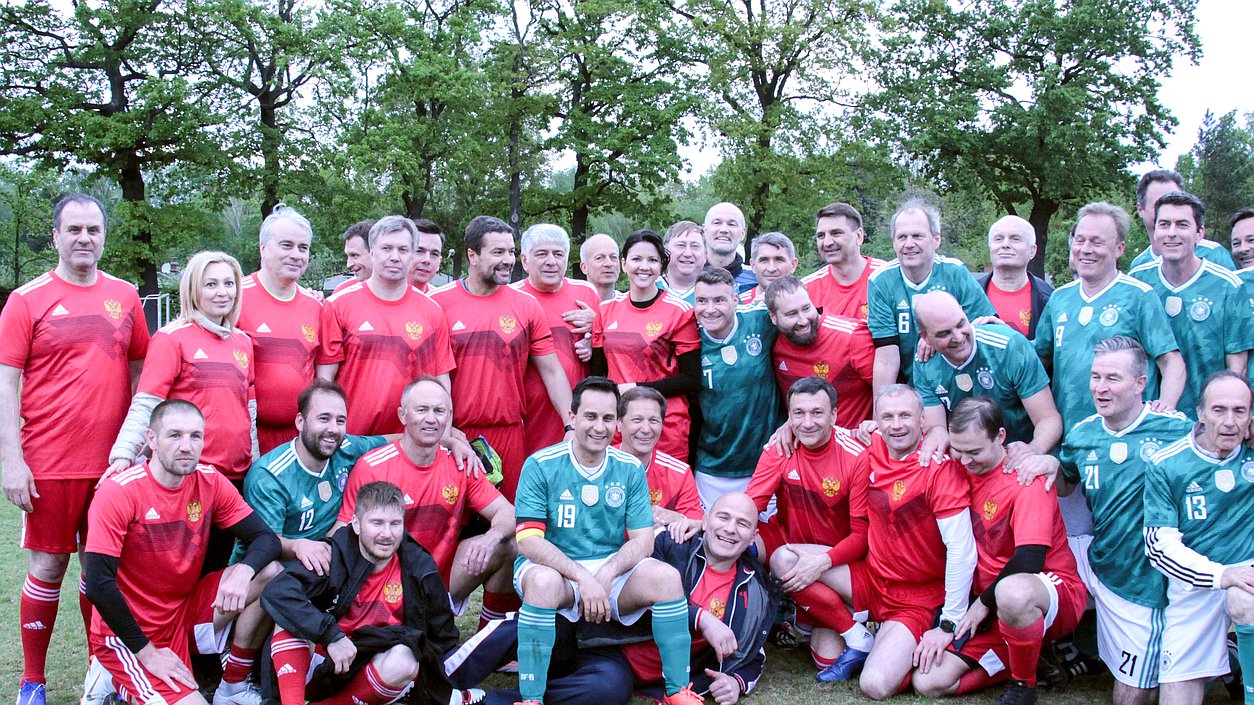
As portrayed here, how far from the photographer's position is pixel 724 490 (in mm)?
5676

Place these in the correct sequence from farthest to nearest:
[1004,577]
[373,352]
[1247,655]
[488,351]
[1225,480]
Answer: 1. [488,351]
2. [373,352]
3. [1004,577]
4. [1225,480]
5. [1247,655]

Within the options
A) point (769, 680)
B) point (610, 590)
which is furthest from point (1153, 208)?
point (610, 590)

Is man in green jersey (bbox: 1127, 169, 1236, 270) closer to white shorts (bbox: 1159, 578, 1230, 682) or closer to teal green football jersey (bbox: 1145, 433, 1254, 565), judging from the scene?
teal green football jersey (bbox: 1145, 433, 1254, 565)

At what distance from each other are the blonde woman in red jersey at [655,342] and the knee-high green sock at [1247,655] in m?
2.83

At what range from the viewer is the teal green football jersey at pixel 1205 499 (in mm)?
4094

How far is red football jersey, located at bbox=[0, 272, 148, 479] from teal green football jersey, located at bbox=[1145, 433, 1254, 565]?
4939mm

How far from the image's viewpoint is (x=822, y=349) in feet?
17.9

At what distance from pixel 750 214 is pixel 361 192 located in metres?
10.4

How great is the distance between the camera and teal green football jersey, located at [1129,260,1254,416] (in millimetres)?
4887

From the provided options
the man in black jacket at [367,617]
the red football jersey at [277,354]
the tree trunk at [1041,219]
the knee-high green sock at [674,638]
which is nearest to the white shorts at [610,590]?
the knee-high green sock at [674,638]

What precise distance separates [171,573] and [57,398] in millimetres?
1062

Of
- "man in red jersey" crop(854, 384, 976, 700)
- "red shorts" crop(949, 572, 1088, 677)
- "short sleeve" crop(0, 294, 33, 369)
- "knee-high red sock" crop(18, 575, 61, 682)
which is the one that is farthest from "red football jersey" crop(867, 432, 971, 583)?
"short sleeve" crop(0, 294, 33, 369)

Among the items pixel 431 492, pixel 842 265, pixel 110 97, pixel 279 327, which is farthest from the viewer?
pixel 110 97

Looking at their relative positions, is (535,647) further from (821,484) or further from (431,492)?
(821,484)
